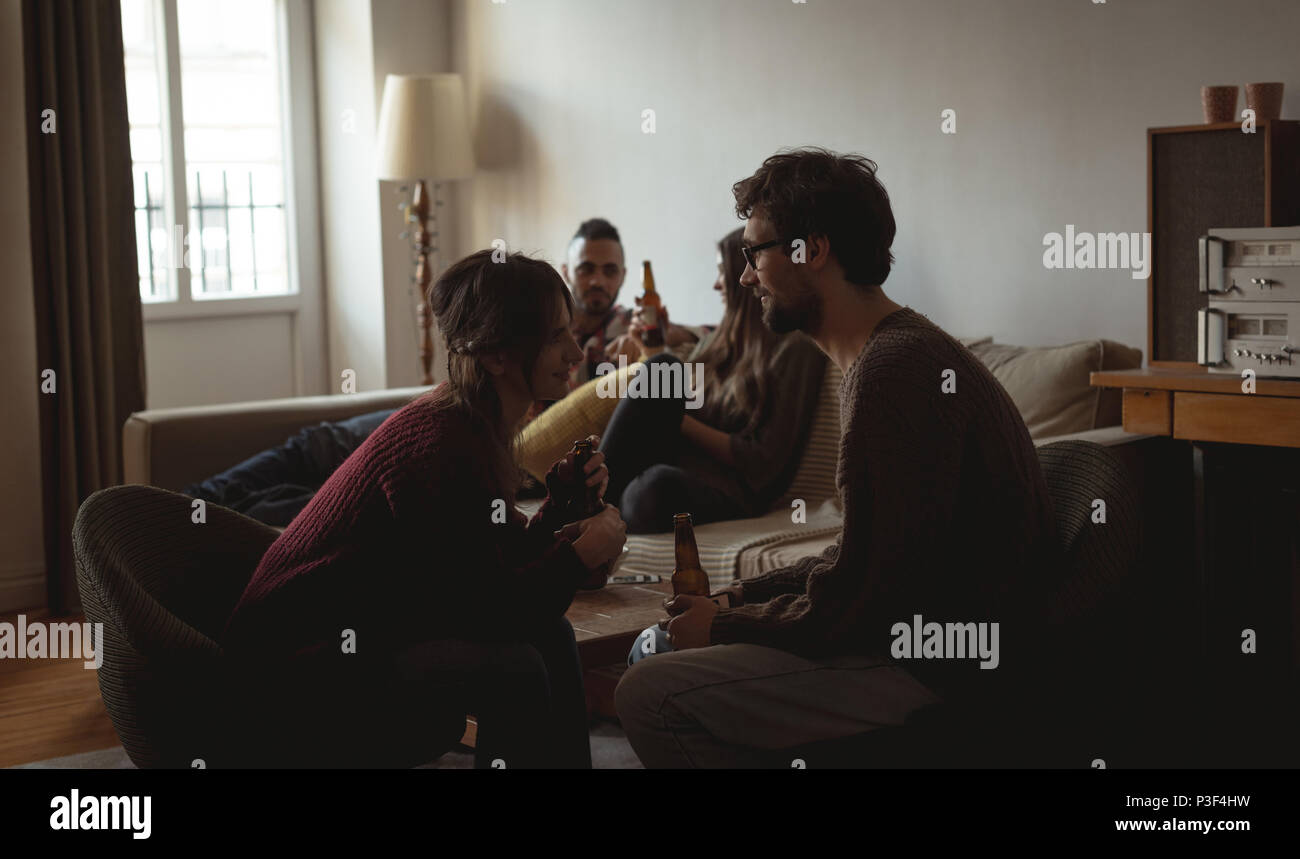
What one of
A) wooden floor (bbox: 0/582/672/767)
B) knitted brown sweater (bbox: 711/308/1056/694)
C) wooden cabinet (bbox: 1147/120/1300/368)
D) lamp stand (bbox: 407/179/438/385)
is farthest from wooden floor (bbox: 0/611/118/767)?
wooden cabinet (bbox: 1147/120/1300/368)

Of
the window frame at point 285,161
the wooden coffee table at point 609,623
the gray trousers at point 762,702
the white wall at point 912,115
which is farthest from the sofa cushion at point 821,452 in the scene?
the window frame at point 285,161

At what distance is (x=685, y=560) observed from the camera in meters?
2.11

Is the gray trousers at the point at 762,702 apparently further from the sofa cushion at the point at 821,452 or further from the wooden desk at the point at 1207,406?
the sofa cushion at the point at 821,452

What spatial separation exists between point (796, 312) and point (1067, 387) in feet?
4.39

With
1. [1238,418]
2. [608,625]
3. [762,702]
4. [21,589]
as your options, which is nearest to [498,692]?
[762,702]

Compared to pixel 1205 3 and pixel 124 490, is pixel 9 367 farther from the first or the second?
pixel 1205 3

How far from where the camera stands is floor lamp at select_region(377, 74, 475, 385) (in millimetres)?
4902

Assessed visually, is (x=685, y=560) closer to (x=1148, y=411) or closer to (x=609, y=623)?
(x=609, y=623)

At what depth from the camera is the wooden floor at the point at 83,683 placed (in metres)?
2.25

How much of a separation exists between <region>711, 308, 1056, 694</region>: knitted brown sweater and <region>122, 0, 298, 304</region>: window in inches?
161

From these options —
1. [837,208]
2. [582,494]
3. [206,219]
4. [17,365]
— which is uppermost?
[206,219]

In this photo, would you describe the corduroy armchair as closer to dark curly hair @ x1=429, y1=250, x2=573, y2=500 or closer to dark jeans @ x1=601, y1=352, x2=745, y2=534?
dark curly hair @ x1=429, y1=250, x2=573, y2=500

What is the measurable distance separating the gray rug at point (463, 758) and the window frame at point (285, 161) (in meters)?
2.56
